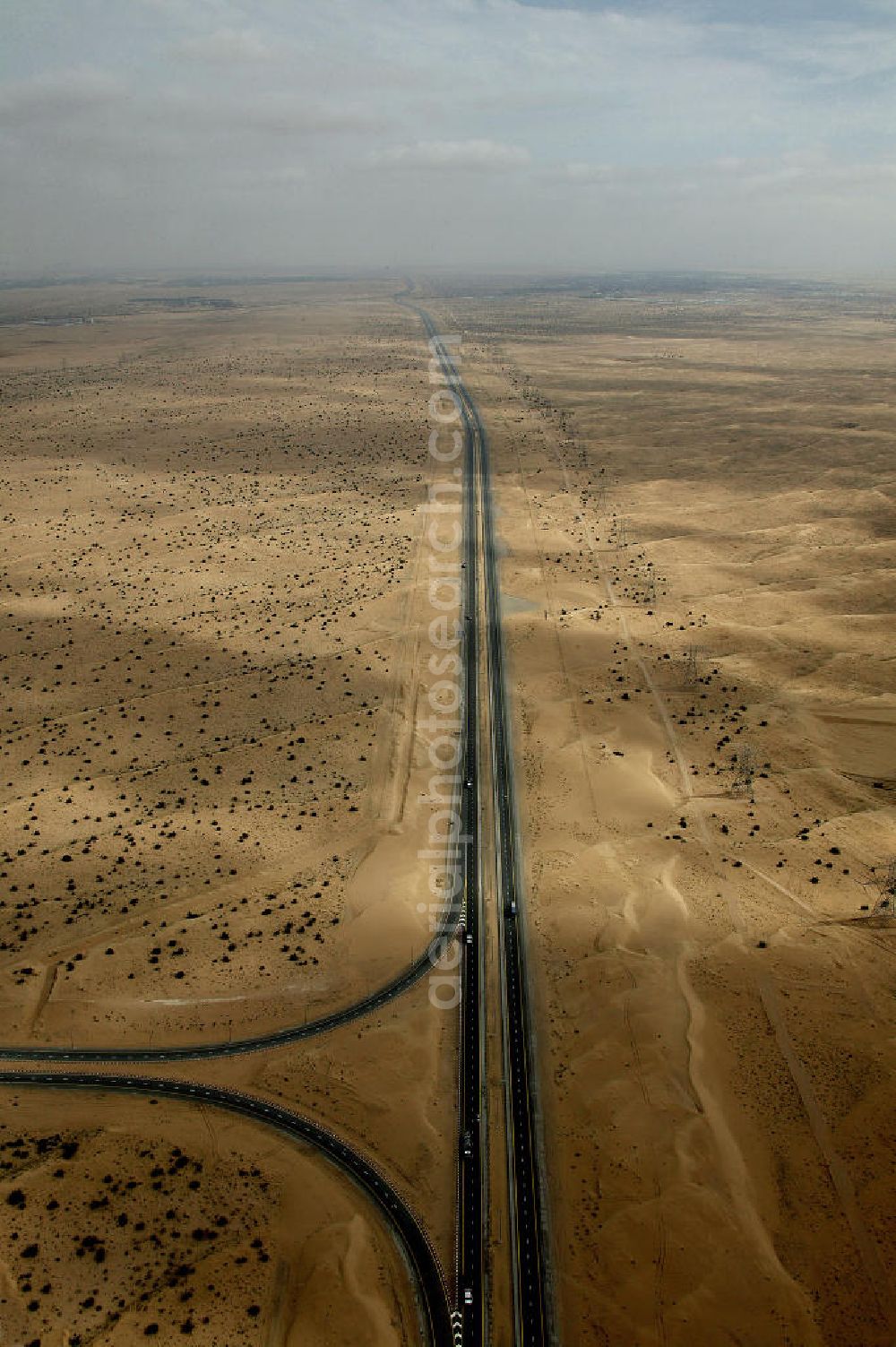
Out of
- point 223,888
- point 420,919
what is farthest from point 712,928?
point 223,888

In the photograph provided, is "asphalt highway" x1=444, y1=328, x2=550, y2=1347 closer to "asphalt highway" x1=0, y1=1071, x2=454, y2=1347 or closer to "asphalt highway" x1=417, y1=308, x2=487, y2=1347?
"asphalt highway" x1=417, y1=308, x2=487, y2=1347

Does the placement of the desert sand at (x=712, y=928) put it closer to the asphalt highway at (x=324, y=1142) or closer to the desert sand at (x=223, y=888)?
the asphalt highway at (x=324, y=1142)

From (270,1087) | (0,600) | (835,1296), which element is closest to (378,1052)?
(270,1087)

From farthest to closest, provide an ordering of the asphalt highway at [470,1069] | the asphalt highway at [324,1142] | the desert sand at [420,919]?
the desert sand at [420,919]
the asphalt highway at [470,1069]
the asphalt highway at [324,1142]

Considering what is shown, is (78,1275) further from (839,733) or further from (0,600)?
(0,600)

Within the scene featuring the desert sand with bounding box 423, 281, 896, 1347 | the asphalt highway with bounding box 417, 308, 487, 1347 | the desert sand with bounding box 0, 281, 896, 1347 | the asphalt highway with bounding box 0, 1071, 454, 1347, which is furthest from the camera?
the desert sand with bounding box 423, 281, 896, 1347

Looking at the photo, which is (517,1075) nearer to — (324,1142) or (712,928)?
(324,1142)

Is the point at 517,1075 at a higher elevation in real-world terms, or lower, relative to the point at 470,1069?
higher

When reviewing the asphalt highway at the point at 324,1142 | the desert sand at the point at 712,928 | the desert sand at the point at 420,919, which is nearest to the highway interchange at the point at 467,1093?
the asphalt highway at the point at 324,1142

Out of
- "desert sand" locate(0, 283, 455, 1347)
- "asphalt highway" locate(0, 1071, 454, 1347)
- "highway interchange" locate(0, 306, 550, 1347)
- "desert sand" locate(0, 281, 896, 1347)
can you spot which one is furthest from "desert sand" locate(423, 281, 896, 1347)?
"desert sand" locate(0, 283, 455, 1347)
